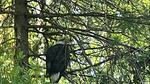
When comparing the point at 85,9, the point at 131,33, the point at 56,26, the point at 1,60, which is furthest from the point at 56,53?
the point at 1,60

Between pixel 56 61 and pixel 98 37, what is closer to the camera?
pixel 98 37

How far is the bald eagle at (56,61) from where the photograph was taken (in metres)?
4.07

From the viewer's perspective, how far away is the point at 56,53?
4164mm

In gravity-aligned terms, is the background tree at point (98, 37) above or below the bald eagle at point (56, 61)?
above

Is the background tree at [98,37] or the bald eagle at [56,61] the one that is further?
the bald eagle at [56,61]

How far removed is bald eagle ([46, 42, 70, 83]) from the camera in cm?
407

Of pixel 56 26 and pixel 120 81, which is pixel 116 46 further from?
pixel 56 26

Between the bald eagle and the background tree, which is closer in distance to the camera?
the background tree

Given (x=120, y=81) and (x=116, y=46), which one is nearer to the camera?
(x=120, y=81)

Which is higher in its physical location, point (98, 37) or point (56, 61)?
point (98, 37)

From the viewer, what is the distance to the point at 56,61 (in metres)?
4.20

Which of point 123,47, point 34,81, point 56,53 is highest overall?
point 34,81

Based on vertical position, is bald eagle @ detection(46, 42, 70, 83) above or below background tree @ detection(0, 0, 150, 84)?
below

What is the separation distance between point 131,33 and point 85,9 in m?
0.63
